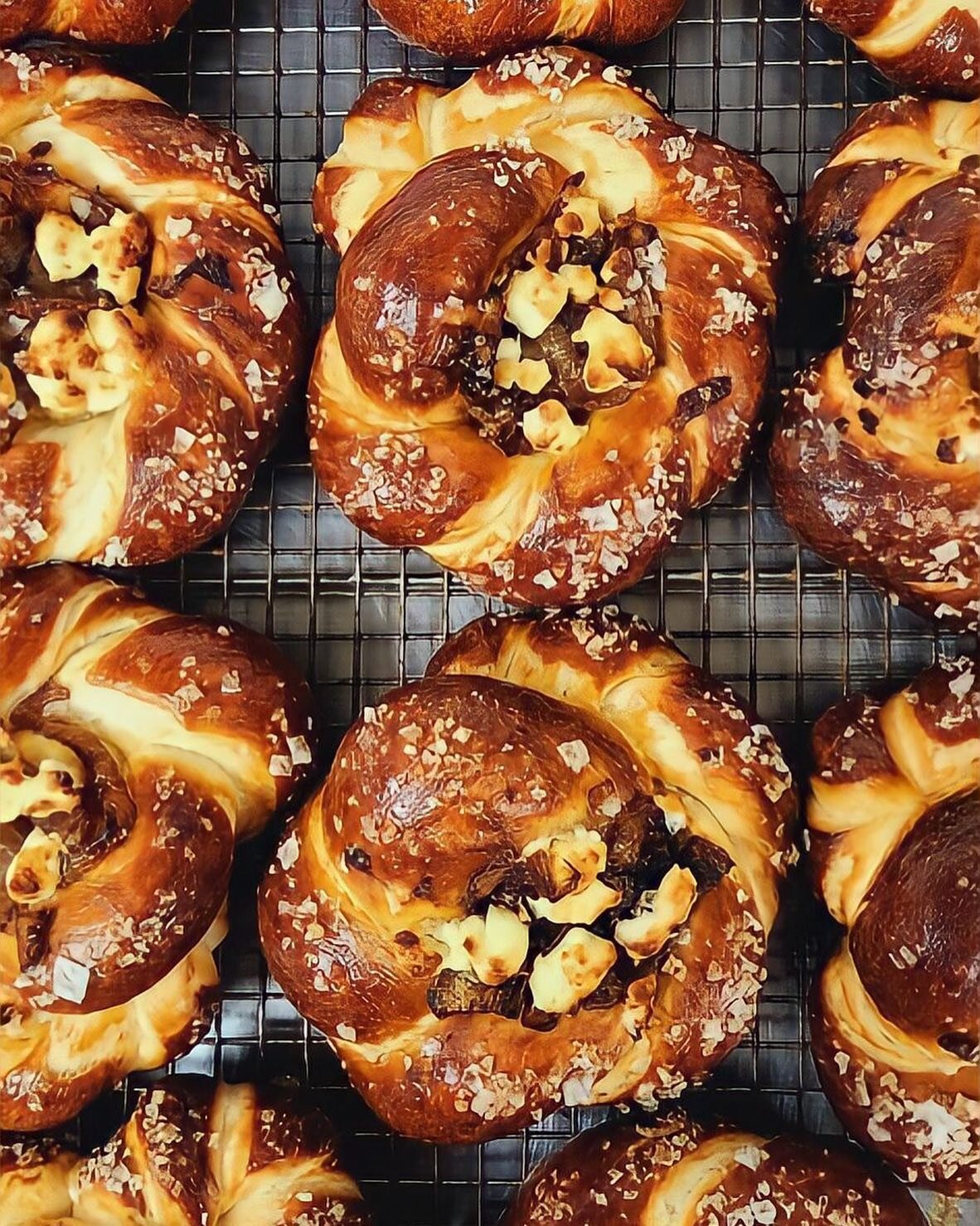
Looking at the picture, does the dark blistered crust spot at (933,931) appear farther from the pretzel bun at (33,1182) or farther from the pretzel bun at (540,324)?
the pretzel bun at (33,1182)

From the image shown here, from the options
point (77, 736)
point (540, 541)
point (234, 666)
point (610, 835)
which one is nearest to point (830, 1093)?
point (610, 835)

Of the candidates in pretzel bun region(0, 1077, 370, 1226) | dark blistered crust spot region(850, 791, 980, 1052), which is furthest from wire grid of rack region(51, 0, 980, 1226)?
dark blistered crust spot region(850, 791, 980, 1052)

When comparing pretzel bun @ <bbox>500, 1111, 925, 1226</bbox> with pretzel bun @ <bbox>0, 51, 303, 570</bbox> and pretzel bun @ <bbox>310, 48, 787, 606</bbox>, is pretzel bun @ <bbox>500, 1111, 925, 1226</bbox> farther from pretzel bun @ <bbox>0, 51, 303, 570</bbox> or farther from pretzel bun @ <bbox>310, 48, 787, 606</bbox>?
pretzel bun @ <bbox>0, 51, 303, 570</bbox>

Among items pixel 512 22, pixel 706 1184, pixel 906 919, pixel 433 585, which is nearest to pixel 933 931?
pixel 906 919

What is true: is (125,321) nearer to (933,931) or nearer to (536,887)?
(536,887)

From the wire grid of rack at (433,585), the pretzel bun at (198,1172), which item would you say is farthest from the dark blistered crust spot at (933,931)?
the pretzel bun at (198,1172)

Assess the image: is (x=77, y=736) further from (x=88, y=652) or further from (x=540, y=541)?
(x=540, y=541)
